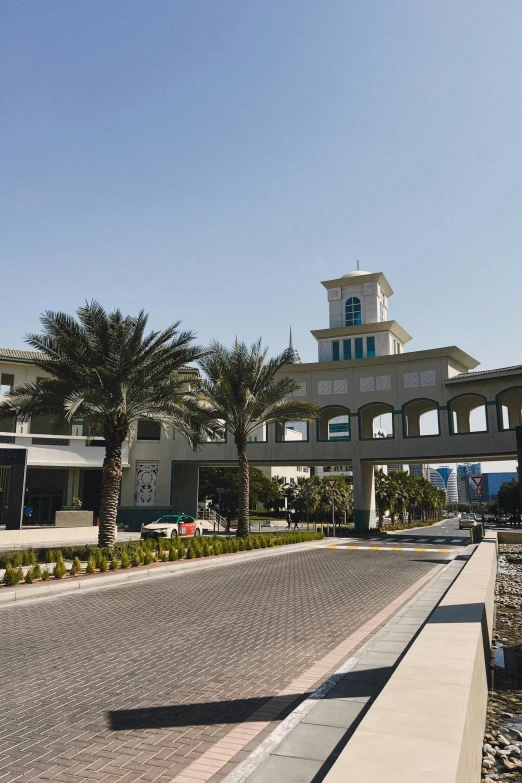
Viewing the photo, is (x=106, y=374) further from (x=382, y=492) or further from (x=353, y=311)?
(x=353, y=311)

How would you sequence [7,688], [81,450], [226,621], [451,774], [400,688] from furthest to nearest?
1. [81,450]
2. [226,621]
3. [7,688]
4. [400,688]
5. [451,774]

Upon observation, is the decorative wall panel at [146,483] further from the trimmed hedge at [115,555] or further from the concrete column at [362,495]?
the trimmed hedge at [115,555]

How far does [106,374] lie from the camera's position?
20.6m

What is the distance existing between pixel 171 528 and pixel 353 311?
168ft

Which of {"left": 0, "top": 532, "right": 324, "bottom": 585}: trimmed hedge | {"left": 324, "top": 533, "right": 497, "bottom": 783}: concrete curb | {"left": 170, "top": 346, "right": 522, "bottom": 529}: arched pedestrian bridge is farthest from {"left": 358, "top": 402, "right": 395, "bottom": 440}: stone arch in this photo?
{"left": 324, "top": 533, "right": 497, "bottom": 783}: concrete curb

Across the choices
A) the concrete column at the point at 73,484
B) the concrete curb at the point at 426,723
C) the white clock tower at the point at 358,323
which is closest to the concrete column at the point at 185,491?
the concrete column at the point at 73,484

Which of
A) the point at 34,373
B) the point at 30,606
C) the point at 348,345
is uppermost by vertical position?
the point at 348,345

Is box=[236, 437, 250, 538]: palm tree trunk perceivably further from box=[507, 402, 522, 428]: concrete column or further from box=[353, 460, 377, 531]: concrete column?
box=[507, 402, 522, 428]: concrete column

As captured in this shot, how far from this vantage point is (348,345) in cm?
7394

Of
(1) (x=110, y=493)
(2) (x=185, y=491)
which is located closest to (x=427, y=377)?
(2) (x=185, y=491)

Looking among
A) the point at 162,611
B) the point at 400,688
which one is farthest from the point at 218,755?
the point at 162,611

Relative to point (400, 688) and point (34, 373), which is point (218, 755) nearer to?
point (400, 688)

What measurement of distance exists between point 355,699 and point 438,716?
2198 mm

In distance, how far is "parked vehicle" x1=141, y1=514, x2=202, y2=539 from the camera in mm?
30766
